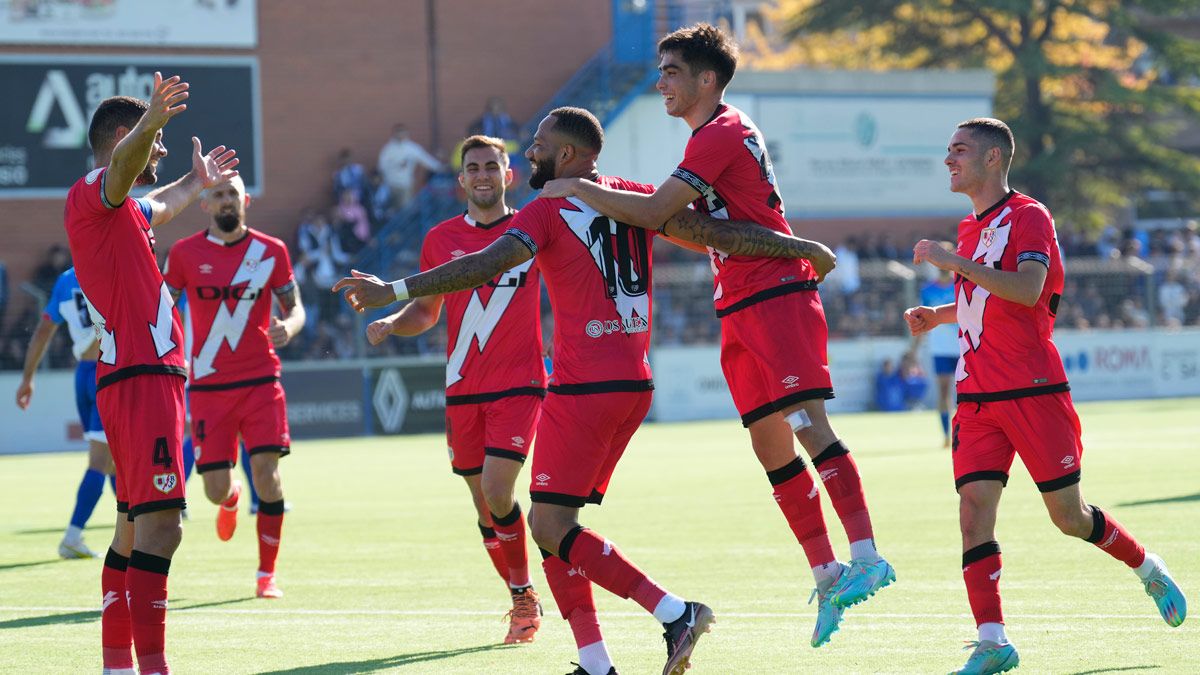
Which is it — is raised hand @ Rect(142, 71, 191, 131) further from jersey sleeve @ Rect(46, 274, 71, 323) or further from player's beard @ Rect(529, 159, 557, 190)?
jersey sleeve @ Rect(46, 274, 71, 323)

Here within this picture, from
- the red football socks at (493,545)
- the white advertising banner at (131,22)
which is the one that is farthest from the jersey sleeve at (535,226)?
the white advertising banner at (131,22)

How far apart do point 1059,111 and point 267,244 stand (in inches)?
1433

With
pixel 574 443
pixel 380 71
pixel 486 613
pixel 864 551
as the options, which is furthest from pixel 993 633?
pixel 380 71

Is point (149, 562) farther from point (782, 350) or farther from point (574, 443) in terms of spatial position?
point (782, 350)

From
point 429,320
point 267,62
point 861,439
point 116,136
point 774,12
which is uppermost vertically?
point 774,12

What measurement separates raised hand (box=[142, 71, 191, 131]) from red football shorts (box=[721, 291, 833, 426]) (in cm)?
258

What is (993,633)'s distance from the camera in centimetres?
671

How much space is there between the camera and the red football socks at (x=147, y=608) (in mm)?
6898

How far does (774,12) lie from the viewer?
5625 cm

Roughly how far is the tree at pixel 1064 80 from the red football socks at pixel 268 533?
3504 centimetres

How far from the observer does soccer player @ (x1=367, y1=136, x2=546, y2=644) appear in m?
8.72

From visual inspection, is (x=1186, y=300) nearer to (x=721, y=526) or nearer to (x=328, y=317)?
(x=328, y=317)

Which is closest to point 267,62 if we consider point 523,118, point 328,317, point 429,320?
point 523,118

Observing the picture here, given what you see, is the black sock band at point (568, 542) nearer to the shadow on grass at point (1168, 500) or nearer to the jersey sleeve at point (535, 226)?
the jersey sleeve at point (535, 226)
